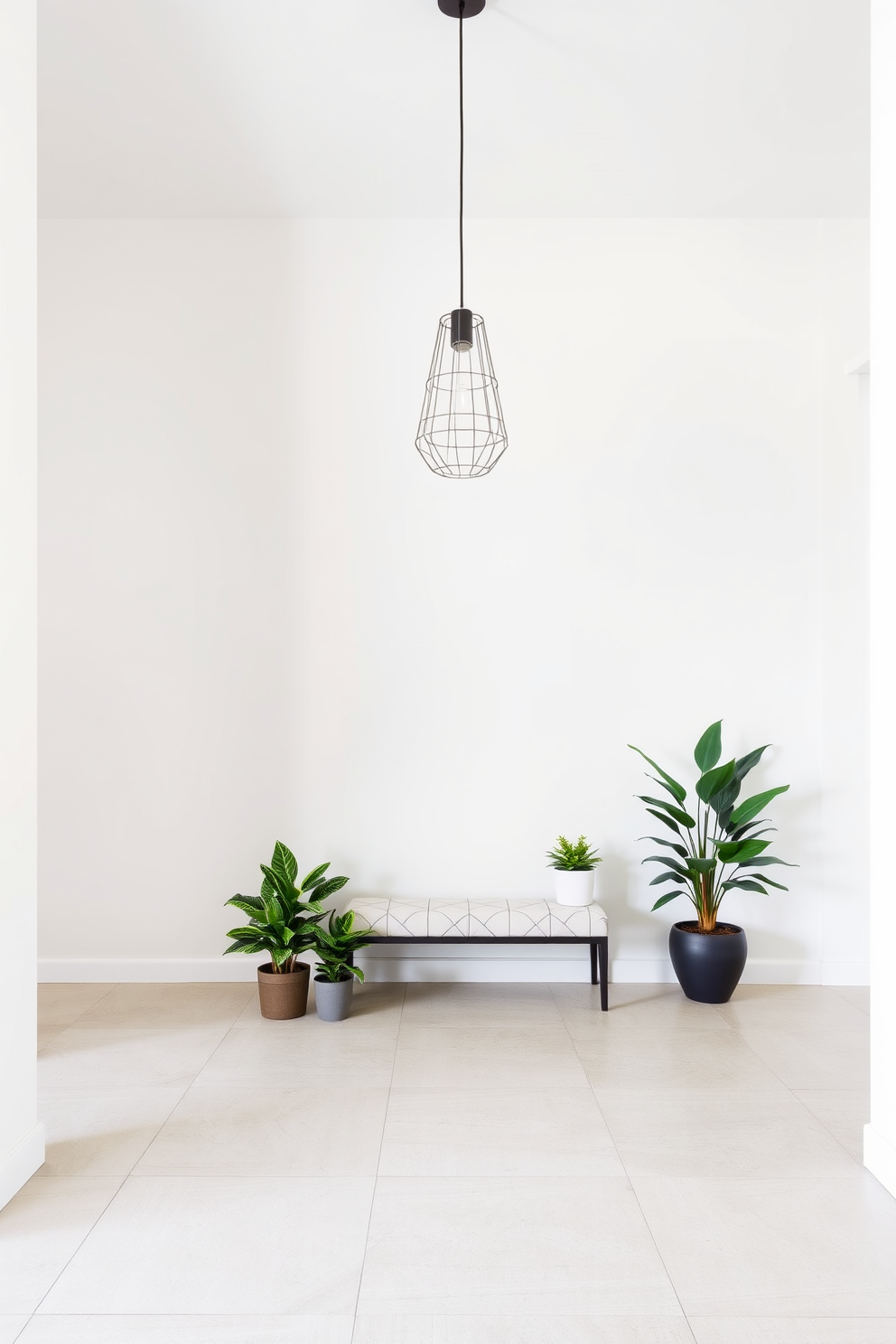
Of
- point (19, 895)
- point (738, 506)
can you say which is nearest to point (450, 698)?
point (738, 506)

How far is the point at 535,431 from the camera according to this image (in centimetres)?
349

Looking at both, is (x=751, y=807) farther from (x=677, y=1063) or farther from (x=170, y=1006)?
(x=170, y=1006)

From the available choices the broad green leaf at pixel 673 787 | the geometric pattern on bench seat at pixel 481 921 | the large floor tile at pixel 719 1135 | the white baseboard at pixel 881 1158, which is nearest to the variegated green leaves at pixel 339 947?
the geometric pattern on bench seat at pixel 481 921

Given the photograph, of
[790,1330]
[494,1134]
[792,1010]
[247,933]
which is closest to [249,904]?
[247,933]

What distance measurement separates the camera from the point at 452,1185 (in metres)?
1.98

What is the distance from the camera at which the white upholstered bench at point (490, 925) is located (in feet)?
10.2

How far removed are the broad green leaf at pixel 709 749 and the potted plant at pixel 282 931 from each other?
4.43 ft

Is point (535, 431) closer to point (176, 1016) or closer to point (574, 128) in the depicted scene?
point (574, 128)

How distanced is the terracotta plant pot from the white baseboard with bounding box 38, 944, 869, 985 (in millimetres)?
422

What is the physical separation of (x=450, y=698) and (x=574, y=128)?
78.2 inches

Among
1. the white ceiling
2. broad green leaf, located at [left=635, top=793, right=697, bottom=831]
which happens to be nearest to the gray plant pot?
broad green leaf, located at [left=635, top=793, right=697, bottom=831]

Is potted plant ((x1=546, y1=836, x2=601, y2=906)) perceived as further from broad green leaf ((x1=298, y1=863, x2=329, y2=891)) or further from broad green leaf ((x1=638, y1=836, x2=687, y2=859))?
broad green leaf ((x1=298, y1=863, x2=329, y2=891))

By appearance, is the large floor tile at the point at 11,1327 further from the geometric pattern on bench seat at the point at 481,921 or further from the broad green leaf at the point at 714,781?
the broad green leaf at the point at 714,781

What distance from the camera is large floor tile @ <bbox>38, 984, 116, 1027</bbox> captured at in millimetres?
3045
